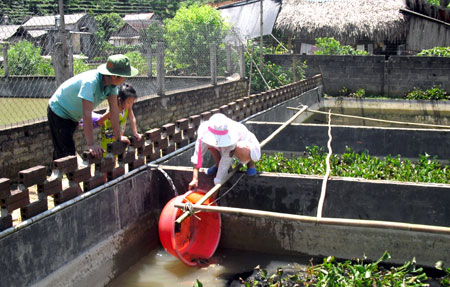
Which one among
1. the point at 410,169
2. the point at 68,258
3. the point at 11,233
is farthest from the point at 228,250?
the point at 410,169

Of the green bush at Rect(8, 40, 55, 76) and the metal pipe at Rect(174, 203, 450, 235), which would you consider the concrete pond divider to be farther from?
the green bush at Rect(8, 40, 55, 76)

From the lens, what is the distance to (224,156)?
16.8 feet

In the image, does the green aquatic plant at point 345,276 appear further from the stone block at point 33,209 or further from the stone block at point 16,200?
the stone block at point 16,200

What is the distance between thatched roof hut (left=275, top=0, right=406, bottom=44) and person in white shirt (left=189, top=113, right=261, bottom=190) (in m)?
17.6

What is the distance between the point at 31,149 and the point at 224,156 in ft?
10.5

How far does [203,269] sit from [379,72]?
547 inches

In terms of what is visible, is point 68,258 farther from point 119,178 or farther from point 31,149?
point 31,149

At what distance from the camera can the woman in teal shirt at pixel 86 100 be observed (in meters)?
4.67

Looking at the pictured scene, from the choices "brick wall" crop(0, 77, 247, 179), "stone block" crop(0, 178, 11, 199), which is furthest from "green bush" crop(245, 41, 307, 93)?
"stone block" crop(0, 178, 11, 199)

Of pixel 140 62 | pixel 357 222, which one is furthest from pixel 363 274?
pixel 140 62

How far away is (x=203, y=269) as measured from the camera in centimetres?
498

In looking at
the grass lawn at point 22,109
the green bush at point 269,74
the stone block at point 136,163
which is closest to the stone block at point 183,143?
the stone block at point 136,163

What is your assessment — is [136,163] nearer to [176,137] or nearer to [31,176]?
[176,137]

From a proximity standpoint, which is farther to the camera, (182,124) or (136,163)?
(182,124)
